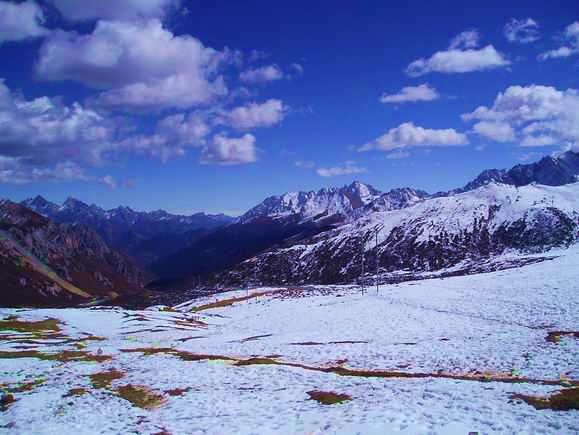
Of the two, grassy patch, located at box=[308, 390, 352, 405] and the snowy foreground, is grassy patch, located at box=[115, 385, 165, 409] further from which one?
grassy patch, located at box=[308, 390, 352, 405]

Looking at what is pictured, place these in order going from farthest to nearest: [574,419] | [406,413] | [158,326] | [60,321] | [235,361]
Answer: [60,321] < [158,326] < [235,361] < [406,413] < [574,419]

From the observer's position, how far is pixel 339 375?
26.9 m

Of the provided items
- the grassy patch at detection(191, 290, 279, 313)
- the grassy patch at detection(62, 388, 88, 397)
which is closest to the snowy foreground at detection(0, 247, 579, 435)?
the grassy patch at detection(62, 388, 88, 397)

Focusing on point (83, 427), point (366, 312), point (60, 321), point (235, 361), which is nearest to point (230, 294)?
point (60, 321)

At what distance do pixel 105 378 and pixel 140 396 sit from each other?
7.37 meters

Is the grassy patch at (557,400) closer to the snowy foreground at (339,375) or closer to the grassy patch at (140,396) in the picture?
the snowy foreground at (339,375)

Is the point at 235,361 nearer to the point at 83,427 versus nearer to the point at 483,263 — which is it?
the point at 83,427

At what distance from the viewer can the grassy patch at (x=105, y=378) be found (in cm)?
2834

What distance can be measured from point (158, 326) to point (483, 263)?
132m

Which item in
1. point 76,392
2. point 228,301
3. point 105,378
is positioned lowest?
point 228,301

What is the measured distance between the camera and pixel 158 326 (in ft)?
241

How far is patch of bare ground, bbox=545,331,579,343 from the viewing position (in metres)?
31.7

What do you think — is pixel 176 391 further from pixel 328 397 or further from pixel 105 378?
pixel 328 397

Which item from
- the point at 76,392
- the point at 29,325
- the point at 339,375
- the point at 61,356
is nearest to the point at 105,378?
the point at 76,392
